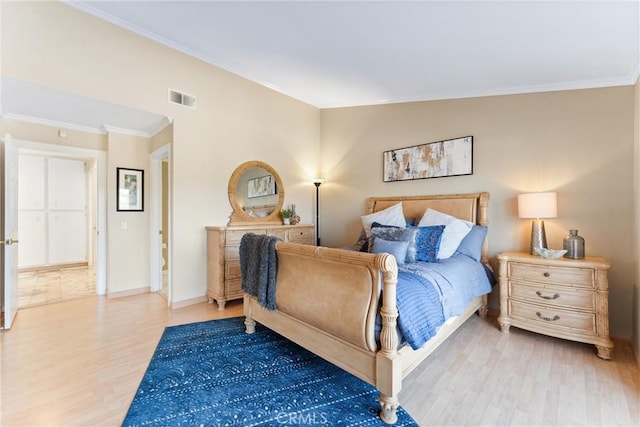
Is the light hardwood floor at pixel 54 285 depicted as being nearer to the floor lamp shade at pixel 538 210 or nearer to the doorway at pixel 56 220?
the doorway at pixel 56 220

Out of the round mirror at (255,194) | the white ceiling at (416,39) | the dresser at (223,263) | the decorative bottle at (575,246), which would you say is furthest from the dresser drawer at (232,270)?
the decorative bottle at (575,246)

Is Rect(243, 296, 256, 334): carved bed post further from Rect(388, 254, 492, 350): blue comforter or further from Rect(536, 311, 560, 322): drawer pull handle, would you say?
Rect(536, 311, 560, 322): drawer pull handle

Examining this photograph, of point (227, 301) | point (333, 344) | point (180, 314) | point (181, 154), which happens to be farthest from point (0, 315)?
point (333, 344)

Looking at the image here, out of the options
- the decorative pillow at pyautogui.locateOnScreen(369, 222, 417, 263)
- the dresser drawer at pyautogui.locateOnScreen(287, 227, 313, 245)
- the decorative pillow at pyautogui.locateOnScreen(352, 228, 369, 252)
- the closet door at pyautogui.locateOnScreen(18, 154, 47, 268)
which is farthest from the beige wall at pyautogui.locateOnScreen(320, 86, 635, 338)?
the closet door at pyautogui.locateOnScreen(18, 154, 47, 268)

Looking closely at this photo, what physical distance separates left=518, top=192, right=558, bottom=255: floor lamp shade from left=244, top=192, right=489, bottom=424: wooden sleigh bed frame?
4.01ft

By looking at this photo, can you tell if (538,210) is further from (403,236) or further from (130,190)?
(130,190)

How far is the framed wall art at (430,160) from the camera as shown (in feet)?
11.2

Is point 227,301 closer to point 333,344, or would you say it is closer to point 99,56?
point 333,344

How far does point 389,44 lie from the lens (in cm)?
268

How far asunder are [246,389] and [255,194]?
9.07ft

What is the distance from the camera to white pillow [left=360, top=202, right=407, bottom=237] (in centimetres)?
349

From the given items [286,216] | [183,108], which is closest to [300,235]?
[286,216]

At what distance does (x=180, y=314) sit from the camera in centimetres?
325

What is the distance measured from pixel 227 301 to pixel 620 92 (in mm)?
4797
